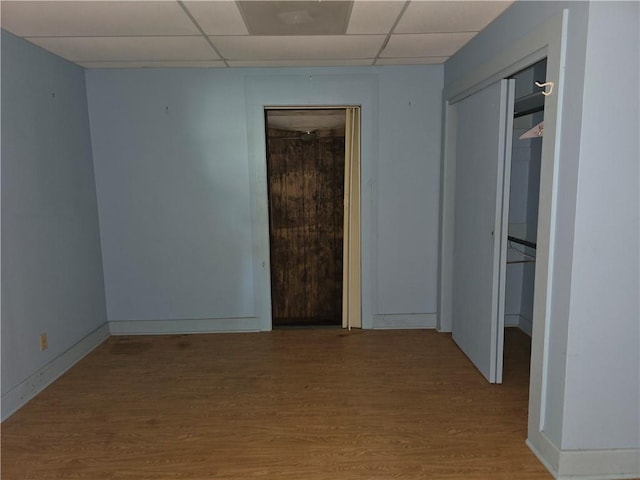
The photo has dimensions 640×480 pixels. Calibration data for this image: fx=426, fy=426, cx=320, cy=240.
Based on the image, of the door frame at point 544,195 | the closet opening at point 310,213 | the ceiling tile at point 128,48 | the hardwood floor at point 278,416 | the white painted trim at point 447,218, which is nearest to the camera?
the door frame at point 544,195

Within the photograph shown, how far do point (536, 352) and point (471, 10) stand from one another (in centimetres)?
194

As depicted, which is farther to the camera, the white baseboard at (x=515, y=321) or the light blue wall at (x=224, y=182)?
the white baseboard at (x=515, y=321)

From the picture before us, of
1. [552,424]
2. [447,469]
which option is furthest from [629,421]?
[447,469]

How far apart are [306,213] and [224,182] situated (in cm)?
86

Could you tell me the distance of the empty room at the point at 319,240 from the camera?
1978 millimetres

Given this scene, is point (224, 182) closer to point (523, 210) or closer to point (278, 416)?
point (278, 416)

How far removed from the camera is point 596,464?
2.04 meters

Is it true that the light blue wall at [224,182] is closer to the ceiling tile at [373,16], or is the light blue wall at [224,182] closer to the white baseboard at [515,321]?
the white baseboard at [515,321]

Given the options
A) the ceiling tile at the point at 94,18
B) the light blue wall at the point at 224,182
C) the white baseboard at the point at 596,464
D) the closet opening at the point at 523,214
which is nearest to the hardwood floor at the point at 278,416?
the white baseboard at the point at 596,464

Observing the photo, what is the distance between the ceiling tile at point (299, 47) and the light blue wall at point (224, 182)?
359 millimetres

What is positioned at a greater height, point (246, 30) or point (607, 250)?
point (246, 30)

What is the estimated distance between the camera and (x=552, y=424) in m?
2.10

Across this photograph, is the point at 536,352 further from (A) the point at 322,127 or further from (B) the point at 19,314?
(B) the point at 19,314

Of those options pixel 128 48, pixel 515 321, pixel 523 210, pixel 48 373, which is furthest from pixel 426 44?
pixel 48 373
